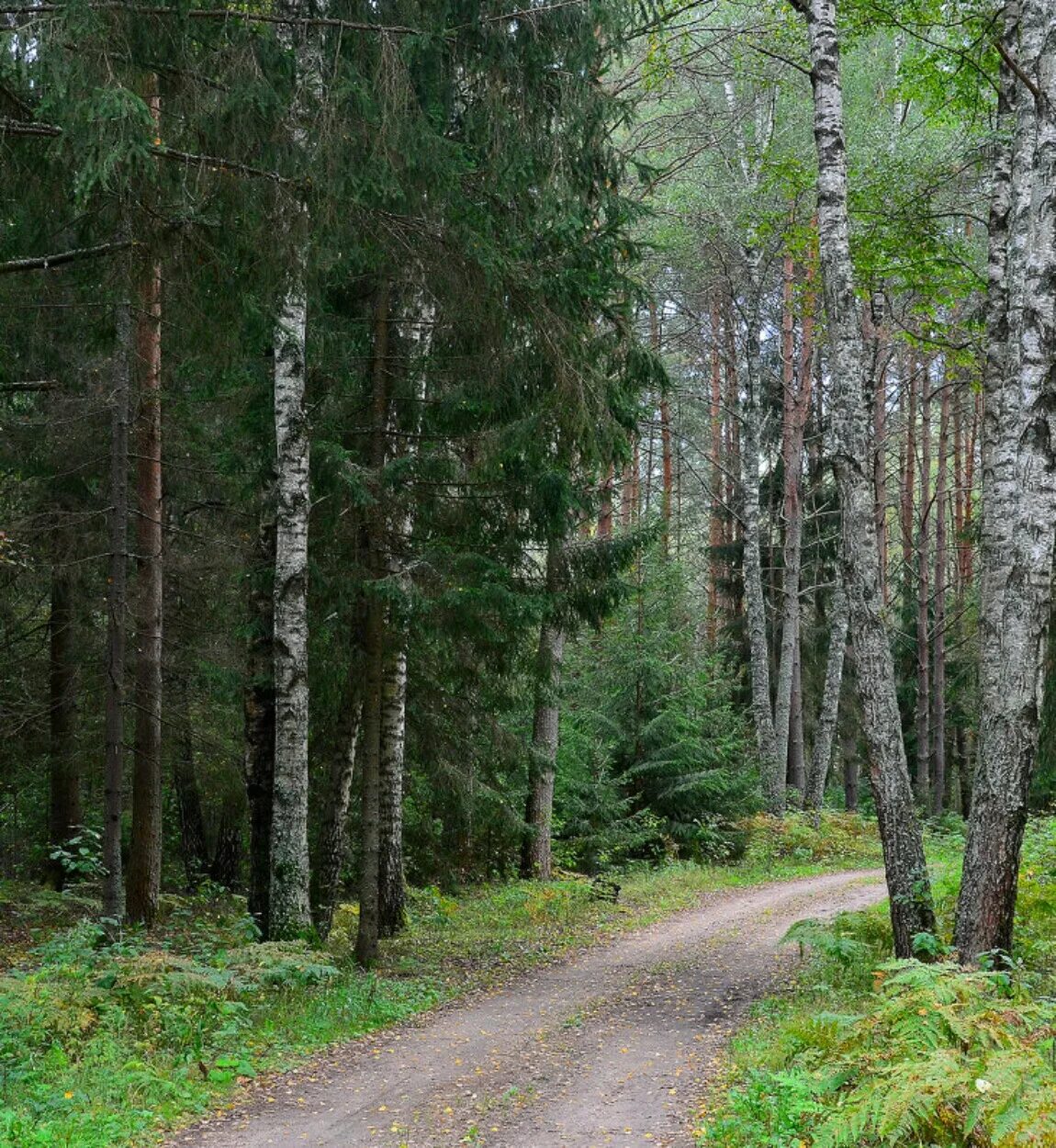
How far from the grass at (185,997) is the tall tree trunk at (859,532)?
4.11 metres

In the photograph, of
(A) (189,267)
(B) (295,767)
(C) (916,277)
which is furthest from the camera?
(C) (916,277)

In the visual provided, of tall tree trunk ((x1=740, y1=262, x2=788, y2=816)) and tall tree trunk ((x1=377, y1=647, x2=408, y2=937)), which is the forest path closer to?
tall tree trunk ((x1=377, y1=647, x2=408, y2=937))

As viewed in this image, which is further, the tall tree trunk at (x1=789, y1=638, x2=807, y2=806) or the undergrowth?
the tall tree trunk at (x1=789, y1=638, x2=807, y2=806)

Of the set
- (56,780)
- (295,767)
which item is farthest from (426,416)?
(56,780)

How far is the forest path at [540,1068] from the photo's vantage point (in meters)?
5.79

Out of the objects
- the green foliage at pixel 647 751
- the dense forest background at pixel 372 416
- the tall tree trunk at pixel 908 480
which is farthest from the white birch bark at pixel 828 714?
the green foliage at pixel 647 751

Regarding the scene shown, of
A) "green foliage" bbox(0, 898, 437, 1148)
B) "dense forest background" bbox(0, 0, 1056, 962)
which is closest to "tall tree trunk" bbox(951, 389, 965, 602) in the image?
"dense forest background" bbox(0, 0, 1056, 962)

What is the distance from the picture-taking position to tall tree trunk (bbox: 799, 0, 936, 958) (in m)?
8.48

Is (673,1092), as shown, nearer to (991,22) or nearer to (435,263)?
(435,263)

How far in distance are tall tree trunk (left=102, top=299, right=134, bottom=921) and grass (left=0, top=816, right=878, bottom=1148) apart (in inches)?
29.3

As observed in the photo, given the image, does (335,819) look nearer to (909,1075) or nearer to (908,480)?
(909,1075)

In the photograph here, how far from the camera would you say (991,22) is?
9398 mm

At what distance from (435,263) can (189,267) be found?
2045mm

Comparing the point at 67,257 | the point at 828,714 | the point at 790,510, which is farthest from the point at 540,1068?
the point at 790,510
